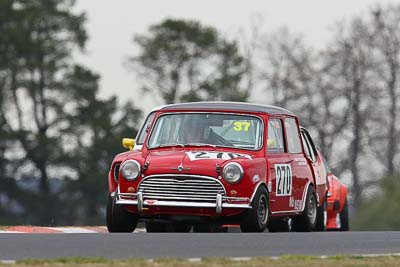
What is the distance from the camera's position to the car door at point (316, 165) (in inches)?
854

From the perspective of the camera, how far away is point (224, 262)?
44.7 feet

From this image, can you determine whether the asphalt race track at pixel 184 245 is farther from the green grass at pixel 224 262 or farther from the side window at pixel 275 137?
the side window at pixel 275 137

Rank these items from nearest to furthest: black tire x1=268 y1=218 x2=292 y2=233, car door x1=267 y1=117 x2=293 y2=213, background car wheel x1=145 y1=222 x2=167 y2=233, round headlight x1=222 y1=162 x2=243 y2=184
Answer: round headlight x1=222 y1=162 x2=243 y2=184, car door x1=267 y1=117 x2=293 y2=213, black tire x1=268 y1=218 x2=292 y2=233, background car wheel x1=145 y1=222 x2=167 y2=233

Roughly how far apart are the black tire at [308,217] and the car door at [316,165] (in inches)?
11.9

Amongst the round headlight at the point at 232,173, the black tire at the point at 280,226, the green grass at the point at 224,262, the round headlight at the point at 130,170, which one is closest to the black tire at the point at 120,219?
the round headlight at the point at 130,170

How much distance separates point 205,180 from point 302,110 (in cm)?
5455

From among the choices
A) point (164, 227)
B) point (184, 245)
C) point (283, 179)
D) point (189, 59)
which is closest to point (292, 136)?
point (283, 179)

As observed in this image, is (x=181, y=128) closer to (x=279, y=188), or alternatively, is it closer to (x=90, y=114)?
(x=279, y=188)

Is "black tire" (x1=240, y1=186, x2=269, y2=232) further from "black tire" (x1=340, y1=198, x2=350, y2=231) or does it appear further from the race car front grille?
"black tire" (x1=340, y1=198, x2=350, y2=231)

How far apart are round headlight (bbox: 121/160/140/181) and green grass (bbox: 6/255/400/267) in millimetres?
4705

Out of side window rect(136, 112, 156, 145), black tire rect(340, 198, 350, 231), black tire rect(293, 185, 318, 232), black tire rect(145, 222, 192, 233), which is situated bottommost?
black tire rect(340, 198, 350, 231)

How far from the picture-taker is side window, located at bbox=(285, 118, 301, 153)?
20938 mm

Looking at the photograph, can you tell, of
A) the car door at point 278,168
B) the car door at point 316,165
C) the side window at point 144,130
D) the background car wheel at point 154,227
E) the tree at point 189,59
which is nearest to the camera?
the car door at point 278,168

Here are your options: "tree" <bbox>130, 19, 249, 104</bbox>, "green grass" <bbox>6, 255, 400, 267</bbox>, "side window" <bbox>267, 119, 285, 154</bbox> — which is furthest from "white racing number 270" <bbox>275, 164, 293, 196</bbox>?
"tree" <bbox>130, 19, 249, 104</bbox>
